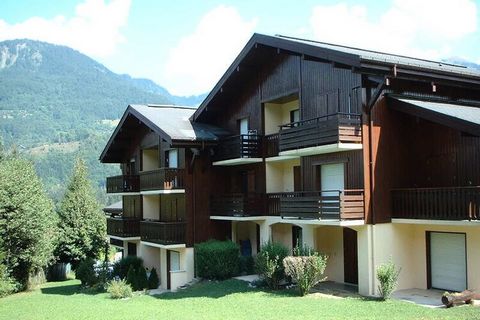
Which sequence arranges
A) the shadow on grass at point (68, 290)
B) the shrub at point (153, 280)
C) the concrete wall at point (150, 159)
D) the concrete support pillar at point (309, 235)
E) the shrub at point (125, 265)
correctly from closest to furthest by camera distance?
the concrete support pillar at point (309, 235), the shrub at point (153, 280), the shadow on grass at point (68, 290), the shrub at point (125, 265), the concrete wall at point (150, 159)

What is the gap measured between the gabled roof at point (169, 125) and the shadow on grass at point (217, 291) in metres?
6.96

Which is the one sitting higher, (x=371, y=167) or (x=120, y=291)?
(x=371, y=167)

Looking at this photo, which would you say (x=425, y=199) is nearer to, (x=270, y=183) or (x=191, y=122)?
(x=270, y=183)

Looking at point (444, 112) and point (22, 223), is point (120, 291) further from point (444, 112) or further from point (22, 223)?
point (444, 112)

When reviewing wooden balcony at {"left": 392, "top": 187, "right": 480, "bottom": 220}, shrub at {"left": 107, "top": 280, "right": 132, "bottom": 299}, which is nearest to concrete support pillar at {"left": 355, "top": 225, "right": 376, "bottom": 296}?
wooden balcony at {"left": 392, "top": 187, "right": 480, "bottom": 220}

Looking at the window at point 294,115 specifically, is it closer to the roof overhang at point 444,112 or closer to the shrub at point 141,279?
the roof overhang at point 444,112

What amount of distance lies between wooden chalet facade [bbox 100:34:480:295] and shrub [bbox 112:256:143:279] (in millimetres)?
2595

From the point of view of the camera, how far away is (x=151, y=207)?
33188mm

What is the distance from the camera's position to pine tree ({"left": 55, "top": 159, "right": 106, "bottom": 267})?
4072cm

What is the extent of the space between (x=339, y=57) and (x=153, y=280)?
16.1 metres

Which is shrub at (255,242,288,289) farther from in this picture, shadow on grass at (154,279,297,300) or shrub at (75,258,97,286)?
shrub at (75,258,97,286)

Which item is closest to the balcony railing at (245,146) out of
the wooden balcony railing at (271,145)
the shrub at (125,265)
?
the wooden balcony railing at (271,145)

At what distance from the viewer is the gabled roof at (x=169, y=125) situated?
88.6ft

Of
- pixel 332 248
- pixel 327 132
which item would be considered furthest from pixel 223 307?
pixel 327 132
